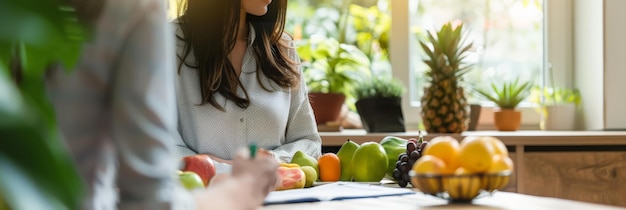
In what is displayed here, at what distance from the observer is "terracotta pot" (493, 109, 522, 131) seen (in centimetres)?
400

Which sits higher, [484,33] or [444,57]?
A: [484,33]

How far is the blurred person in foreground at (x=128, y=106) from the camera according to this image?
778 millimetres

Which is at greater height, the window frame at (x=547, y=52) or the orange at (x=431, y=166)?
the window frame at (x=547, y=52)

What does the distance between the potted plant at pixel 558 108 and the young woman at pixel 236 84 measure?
1.86 m

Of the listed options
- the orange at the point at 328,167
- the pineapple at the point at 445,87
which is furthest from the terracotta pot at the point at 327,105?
the orange at the point at 328,167

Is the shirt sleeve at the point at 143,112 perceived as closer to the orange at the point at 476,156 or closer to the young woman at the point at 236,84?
the orange at the point at 476,156

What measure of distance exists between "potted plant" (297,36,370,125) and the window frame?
0.17 m

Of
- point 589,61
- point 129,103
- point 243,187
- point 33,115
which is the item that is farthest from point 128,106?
point 589,61

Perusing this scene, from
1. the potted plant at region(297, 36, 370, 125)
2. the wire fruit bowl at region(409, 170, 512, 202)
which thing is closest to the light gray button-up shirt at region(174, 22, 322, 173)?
the wire fruit bowl at region(409, 170, 512, 202)

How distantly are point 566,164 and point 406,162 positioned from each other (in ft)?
6.45

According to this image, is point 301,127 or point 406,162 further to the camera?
point 301,127

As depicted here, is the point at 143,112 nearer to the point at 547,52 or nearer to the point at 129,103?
the point at 129,103

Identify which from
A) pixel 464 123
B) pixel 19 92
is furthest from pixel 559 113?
pixel 19 92

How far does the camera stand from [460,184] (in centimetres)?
134
